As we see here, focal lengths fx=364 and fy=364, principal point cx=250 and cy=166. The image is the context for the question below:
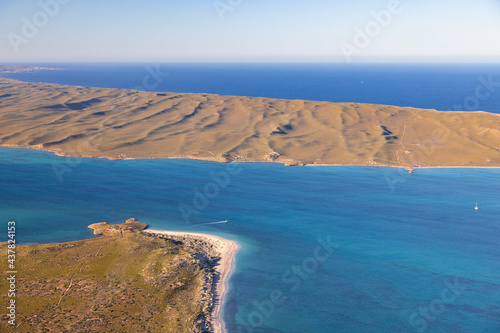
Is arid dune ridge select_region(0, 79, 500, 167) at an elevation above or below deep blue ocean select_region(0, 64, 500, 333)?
below

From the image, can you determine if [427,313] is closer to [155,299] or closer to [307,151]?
[155,299]

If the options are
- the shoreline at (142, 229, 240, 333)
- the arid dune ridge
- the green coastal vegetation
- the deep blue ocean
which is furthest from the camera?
the arid dune ridge

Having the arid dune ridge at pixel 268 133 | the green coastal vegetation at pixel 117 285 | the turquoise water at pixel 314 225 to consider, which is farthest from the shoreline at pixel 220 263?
the arid dune ridge at pixel 268 133

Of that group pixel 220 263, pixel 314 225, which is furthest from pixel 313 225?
pixel 220 263

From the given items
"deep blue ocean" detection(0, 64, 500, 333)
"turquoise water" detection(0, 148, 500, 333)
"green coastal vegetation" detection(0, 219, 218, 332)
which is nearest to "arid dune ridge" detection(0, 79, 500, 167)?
"deep blue ocean" detection(0, 64, 500, 333)

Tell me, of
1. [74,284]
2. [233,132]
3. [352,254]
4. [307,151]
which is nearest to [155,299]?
[74,284]

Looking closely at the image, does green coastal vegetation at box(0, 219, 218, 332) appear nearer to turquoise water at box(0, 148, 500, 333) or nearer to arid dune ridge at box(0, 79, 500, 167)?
turquoise water at box(0, 148, 500, 333)
